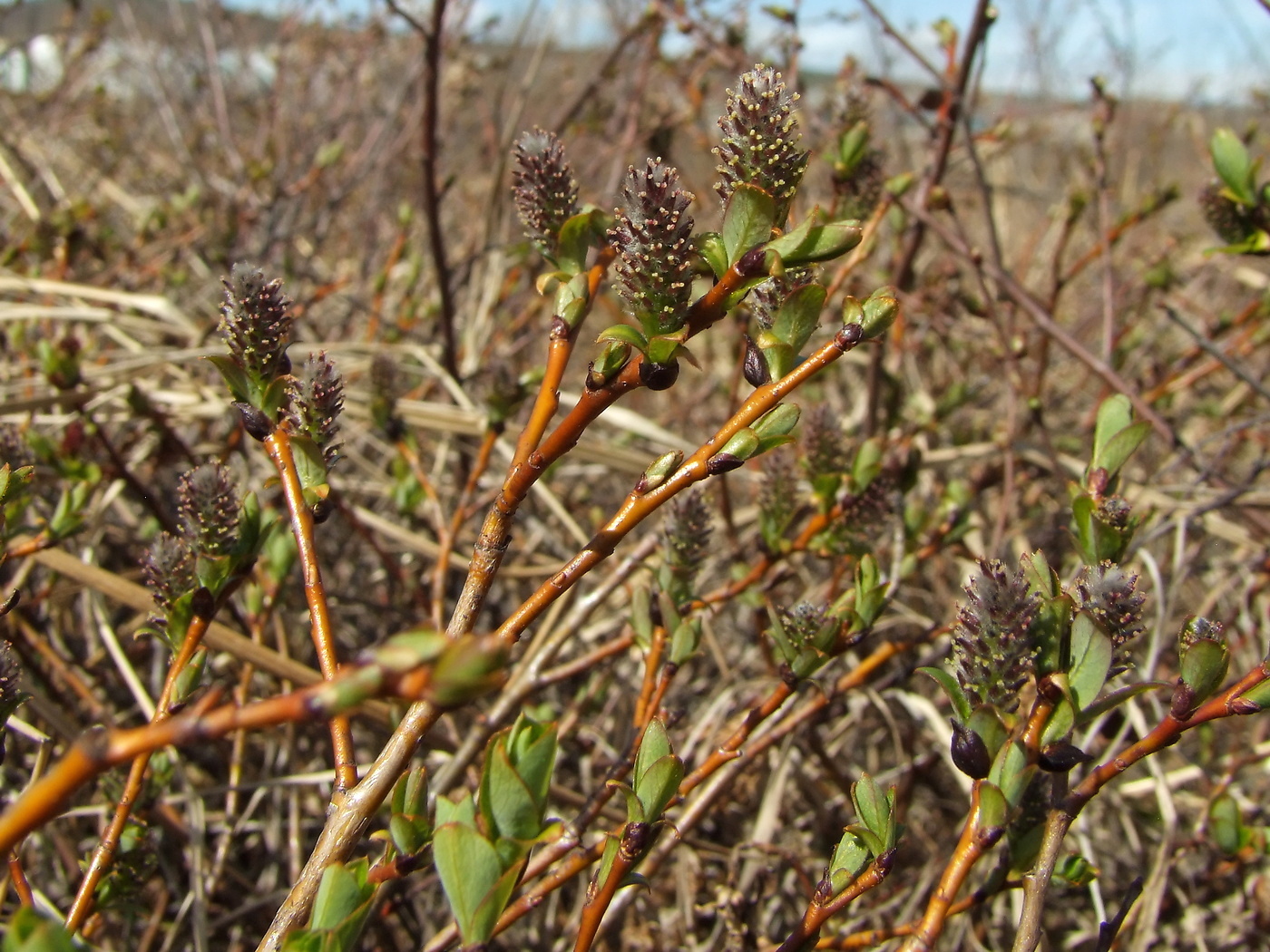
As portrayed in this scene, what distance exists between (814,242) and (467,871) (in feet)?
1.63

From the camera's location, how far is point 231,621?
159 centimetres

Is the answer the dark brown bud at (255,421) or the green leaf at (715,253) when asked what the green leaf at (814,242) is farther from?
the dark brown bud at (255,421)

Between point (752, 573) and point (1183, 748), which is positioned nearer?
point (752, 573)

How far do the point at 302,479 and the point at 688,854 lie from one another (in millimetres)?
966

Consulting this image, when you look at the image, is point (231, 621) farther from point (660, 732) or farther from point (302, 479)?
point (660, 732)

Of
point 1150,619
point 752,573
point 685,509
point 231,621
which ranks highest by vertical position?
point 685,509

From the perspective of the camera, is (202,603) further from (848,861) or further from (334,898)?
(848,861)

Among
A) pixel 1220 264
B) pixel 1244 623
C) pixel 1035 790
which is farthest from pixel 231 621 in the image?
pixel 1220 264

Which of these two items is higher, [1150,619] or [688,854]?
[1150,619]

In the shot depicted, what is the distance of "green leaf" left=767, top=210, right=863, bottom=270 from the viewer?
0.68 metres

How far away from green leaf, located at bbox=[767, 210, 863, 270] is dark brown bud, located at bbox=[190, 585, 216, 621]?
0.62 m

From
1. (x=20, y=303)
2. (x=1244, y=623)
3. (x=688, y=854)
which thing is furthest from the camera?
(x=20, y=303)

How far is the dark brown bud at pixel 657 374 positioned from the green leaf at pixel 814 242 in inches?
4.4

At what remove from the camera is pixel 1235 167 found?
1.24 m
